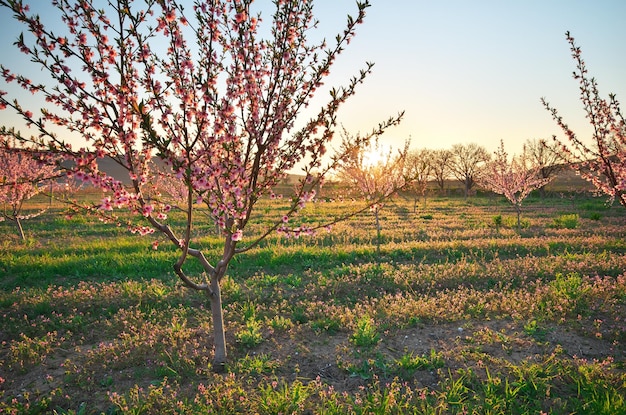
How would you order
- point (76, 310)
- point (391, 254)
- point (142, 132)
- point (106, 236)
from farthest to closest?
point (106, 236), point (391, 254), point (76, 310), point (142, 132)

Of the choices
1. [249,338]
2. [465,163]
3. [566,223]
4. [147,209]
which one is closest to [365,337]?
[249,338]

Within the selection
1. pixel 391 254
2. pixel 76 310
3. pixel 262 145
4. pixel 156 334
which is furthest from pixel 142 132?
pixel 391 254

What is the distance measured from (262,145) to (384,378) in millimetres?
3523

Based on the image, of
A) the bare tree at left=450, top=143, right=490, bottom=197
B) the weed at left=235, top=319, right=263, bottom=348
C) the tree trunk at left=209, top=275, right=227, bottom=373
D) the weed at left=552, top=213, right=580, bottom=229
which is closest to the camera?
the tree trunk at left=209, top=275, right=227, bottom=373

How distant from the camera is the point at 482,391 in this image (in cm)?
434

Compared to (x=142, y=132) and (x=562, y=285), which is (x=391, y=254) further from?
(x=142, y=132)

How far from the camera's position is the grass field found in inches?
167

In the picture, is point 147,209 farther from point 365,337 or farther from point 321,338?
point 365,337

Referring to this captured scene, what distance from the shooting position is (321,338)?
596cm

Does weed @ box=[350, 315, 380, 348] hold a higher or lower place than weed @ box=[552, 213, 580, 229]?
lower

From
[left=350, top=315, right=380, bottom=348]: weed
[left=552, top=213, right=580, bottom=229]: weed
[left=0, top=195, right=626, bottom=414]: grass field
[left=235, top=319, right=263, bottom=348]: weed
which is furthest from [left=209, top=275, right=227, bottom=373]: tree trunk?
[left=552, top=213, right=580, bottom=229]: weed

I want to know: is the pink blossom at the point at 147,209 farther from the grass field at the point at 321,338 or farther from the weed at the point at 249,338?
the weed at the point at 249,338

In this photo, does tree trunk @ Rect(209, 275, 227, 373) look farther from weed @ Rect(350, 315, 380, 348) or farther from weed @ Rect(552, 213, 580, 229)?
weed @ Rect(552, 213, 580, 229)

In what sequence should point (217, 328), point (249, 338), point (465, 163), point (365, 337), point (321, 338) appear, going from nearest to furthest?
point (217, 328), point (365, 337), point (249, 338), point (321, 338), point (465, 163)
